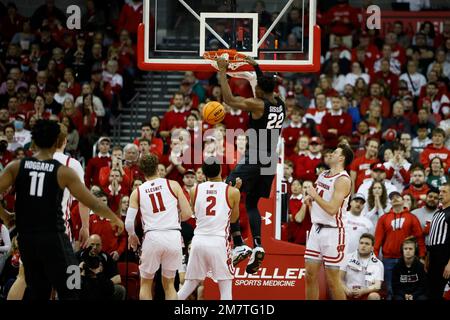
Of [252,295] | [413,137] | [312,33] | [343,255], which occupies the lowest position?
[252,295]

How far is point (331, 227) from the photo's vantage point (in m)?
12.4

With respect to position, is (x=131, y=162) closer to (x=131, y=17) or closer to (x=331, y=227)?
(x=331, y=227)

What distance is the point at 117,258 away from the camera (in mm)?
15492

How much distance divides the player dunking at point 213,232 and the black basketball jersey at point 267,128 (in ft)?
1.99

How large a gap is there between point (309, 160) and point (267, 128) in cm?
551

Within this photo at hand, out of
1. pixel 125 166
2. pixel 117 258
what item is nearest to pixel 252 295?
pixel 117 258

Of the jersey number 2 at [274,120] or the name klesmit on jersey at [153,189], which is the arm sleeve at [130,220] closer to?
the name klesmit on jersey at [153,189]

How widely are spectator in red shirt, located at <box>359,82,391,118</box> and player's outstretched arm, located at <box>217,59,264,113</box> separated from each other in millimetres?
7629

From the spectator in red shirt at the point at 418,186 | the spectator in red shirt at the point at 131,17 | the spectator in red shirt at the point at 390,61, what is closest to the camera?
the spectator in red shirt at the point at 418,186

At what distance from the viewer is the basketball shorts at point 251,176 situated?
1273cm

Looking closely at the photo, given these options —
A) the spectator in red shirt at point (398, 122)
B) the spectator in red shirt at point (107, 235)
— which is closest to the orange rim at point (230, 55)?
the spectator in red shirt at point (107, 235)

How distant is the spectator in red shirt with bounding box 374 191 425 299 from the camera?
623 inches
